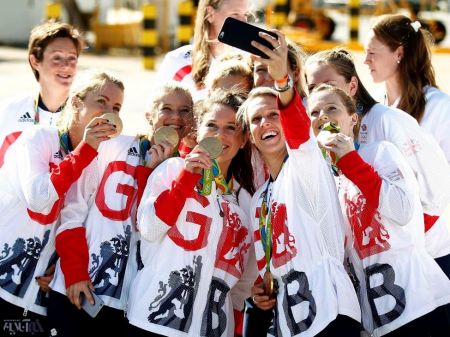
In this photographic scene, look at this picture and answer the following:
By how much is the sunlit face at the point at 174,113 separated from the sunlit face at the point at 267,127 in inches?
20.5

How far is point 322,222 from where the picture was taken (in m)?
4.50

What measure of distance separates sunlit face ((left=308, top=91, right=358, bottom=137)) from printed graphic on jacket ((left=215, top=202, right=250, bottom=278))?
534 mm

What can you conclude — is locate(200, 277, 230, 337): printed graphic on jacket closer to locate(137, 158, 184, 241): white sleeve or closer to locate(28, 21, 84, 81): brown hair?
locate(137, 158, 184, 241): white sleeve

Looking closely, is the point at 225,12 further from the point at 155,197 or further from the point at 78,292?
the point at 78,292

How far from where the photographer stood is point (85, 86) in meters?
5.09

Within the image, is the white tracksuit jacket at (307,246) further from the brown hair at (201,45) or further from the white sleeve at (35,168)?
the brown hair at (201,45)

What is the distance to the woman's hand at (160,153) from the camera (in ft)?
15.9

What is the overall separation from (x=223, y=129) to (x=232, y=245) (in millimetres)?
521

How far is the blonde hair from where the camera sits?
200 inches

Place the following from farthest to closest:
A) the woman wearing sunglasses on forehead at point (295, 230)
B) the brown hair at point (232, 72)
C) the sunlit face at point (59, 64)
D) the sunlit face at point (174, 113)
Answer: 1. the sunlit face at point (59, 64)
2. the brown hair at point (232, 72)
3. the sunlit face at point (174, 113)
4. the woman wearing sunglasses on forehead at point (295, 230)

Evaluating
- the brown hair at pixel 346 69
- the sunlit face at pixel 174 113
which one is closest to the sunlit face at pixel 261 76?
the brown hair at pixel 346 69

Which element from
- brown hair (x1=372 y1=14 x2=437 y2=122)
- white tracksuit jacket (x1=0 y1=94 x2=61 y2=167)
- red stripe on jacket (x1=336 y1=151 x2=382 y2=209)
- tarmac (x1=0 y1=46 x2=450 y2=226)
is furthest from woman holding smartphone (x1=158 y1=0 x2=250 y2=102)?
tarmac (x1=0 y1=46 x2=450 y2=226)

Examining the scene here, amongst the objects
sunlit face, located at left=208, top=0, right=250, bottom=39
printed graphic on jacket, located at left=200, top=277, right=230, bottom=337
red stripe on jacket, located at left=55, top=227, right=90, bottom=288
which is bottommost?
printed graphic on jacket, located at left=200, top=277, right=230, bottom=337

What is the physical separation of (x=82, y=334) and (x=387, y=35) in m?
2.25
